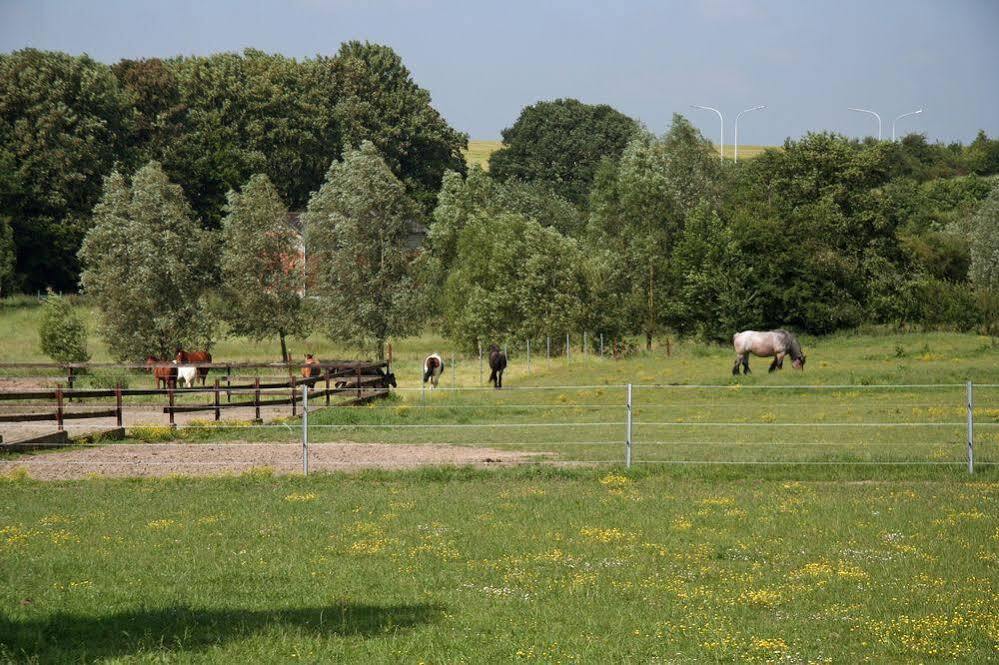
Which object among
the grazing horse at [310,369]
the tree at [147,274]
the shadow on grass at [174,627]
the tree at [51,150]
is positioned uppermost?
the tree at [51,150]

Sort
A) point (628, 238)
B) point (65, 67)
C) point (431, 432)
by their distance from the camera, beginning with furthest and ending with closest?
point (65, 67) < point (628, 238) < point (431, 432)

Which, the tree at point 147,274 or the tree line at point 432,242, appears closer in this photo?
the tree at point 147,274

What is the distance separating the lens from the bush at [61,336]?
4938 centimetres

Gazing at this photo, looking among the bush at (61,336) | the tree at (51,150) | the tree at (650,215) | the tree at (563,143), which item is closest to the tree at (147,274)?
the bush at (61,336)

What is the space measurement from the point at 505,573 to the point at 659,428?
15686 mm

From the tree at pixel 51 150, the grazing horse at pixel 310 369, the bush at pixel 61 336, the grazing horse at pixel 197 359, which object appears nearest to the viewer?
the grazing horse at pixel 310 369

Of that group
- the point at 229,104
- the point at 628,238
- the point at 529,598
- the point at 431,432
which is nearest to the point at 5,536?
the point at 529,598

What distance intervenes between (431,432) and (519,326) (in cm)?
3395

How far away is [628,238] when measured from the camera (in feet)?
218

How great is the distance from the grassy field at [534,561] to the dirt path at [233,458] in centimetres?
113

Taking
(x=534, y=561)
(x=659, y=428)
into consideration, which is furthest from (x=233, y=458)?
(x=534, y=561)

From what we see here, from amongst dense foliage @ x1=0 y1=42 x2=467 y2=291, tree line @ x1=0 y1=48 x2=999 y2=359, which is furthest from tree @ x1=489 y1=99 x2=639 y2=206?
tree line @ x1=0 y1=48 x2=999 y2=359

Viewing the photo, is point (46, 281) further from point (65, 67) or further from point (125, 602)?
point (125, 602)

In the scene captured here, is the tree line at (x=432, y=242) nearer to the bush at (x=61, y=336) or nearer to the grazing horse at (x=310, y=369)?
the bush at (x=61, y=336)
